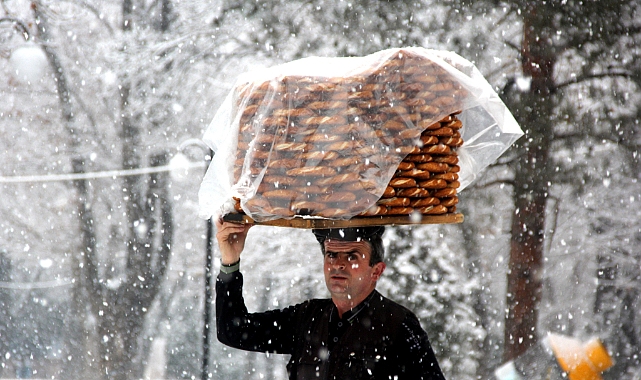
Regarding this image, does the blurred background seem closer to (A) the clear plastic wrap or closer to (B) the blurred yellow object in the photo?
(B) the blurred yellow object

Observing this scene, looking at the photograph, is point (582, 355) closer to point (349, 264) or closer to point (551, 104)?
point (551, 104)

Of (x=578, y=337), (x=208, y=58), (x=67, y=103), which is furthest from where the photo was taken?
(x=67, y=103)

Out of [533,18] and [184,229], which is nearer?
[533,18]

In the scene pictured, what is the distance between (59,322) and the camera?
6.86 m

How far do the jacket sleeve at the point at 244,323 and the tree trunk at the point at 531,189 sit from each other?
3.56 m

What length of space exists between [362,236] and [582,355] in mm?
4030

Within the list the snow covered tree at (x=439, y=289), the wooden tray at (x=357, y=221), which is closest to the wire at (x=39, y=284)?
the snow covered tree at (x=439, y=289)

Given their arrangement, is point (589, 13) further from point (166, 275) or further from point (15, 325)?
point (15, 325)

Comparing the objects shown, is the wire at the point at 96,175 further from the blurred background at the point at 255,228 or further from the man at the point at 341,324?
the man at the point at 341,324

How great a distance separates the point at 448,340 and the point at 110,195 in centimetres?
385

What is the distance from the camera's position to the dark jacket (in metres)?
2.19

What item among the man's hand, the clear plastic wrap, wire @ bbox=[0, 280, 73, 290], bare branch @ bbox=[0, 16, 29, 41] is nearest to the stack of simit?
the clear plastic wrap

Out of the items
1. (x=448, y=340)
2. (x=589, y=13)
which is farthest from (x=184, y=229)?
(x=589, y=13)

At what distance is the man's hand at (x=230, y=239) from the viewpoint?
226cm
